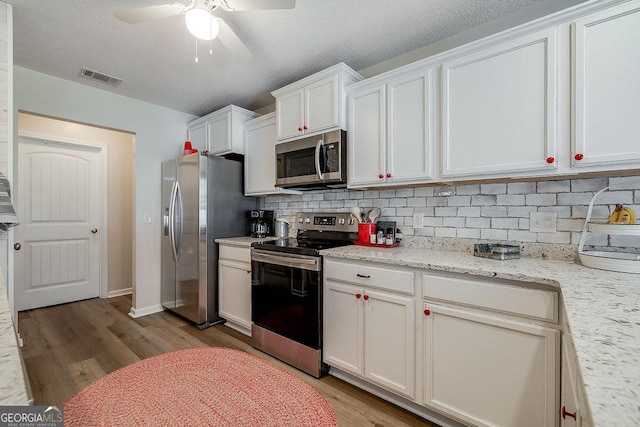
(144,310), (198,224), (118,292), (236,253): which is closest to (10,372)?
(236,253)

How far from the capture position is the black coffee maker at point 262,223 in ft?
10.4

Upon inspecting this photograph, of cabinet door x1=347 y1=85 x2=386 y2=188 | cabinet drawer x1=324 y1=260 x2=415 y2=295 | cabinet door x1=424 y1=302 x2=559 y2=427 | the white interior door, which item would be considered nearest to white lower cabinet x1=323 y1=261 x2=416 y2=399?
cabinet drawer x1=324 y1=260 x2=415 y2=295

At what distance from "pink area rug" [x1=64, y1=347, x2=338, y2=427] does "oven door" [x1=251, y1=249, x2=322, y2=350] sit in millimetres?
838

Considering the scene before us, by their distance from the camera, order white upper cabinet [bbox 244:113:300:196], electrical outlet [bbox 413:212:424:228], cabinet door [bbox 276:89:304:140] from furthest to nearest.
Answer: white upper cabinet [bbox 244:113:300:196]
cabinet door [bbox 276:89:304:140]
electrical outlet [bbox 413:212:424:228]

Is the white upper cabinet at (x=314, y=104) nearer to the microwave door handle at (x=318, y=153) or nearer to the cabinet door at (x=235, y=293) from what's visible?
the microwave door handle at (x=318, y=153)

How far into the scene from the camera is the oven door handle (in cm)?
204

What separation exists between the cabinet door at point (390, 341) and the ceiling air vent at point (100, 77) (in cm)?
303

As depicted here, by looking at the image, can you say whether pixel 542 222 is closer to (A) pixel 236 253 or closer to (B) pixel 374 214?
(B) pixel 374 214

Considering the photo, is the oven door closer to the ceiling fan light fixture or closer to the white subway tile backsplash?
the white subway tile backsplash

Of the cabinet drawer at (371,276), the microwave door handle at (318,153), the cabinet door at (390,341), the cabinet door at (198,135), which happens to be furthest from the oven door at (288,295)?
the cabinet door at (198,135)

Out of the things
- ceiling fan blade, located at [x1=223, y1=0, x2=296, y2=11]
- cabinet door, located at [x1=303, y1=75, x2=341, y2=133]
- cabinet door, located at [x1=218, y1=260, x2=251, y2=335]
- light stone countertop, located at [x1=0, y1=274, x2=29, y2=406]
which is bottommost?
cabinet door, located at [x1=218, y1=260, x2=251, y2=335]

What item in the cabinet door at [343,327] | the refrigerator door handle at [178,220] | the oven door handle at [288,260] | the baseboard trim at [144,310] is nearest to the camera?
the cabinet door at [343,327]

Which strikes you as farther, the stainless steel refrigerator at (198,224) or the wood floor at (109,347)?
the stainless steel refrigerator at (198,224)

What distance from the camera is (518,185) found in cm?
182
